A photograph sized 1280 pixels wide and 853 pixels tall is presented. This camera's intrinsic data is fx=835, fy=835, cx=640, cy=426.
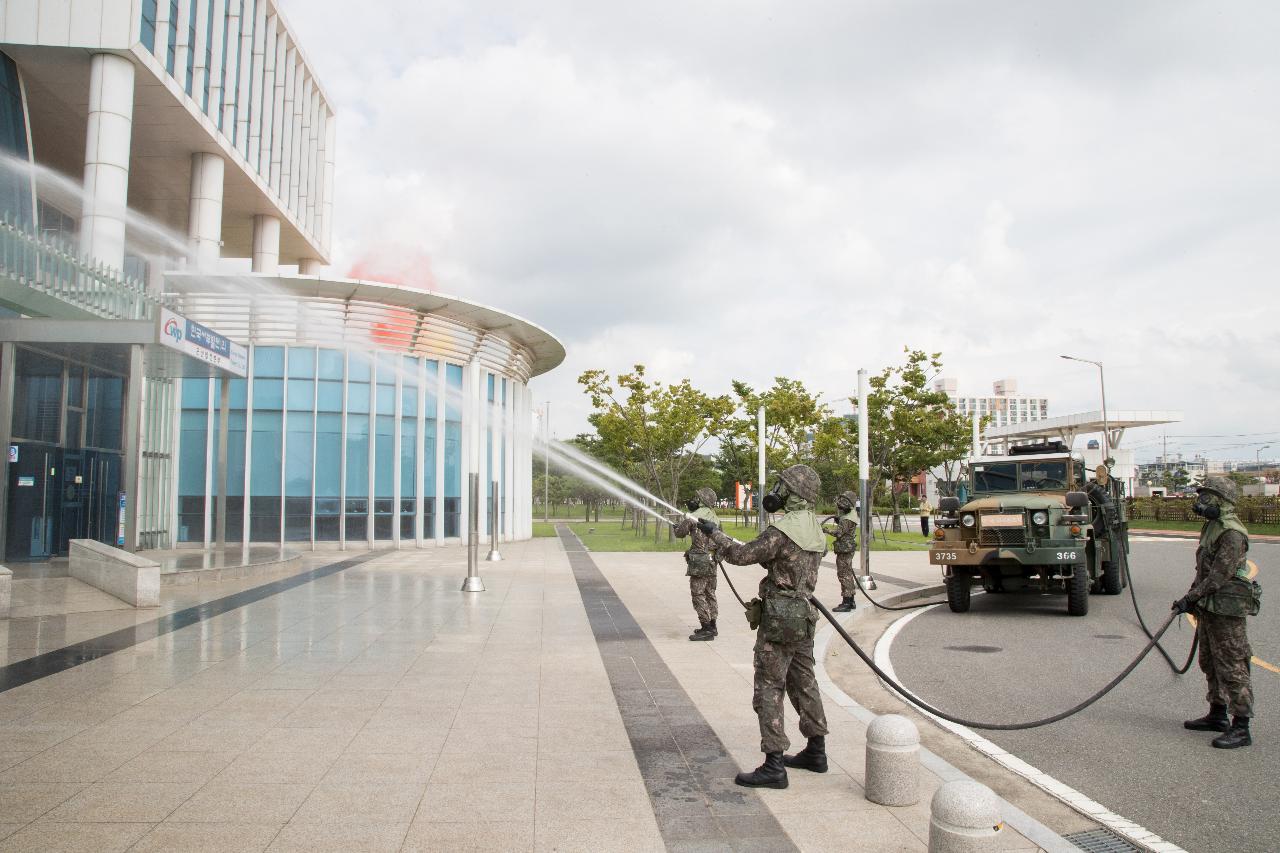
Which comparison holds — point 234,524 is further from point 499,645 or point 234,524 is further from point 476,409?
point 499,645

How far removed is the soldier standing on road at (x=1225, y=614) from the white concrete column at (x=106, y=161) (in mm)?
21824

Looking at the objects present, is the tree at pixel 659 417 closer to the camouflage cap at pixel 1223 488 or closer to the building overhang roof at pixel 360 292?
the building overhang roof at pixel 360 292

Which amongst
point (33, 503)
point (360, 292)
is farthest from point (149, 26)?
point (33, 503)

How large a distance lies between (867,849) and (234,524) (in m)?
24.0

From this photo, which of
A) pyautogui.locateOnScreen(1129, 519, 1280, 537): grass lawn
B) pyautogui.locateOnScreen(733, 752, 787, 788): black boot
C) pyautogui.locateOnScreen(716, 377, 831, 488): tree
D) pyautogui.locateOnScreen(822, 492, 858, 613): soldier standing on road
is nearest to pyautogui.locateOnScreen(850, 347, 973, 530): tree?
pyautogui.locateOnScreen(716, 377, 831, 488): tree

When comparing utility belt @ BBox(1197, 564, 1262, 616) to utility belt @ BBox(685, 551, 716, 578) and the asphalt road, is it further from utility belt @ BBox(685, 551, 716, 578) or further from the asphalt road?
utility belt @ BBox(685, 551, 716, 578)

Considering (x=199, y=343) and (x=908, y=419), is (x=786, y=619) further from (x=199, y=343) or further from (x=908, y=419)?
(x=908, y=419)

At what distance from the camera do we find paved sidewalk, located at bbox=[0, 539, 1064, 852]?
4.17m

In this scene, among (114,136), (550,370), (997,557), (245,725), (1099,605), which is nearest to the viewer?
(245,725)

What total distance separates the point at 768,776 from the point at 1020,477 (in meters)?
11.1

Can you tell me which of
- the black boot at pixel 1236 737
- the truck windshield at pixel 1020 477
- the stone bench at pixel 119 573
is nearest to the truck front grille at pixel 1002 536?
the truck windshield at pixel 1020 477

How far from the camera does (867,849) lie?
4000 millimetres

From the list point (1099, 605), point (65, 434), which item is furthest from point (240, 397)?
point (1099, 605)

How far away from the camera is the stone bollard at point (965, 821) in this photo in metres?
3.45
